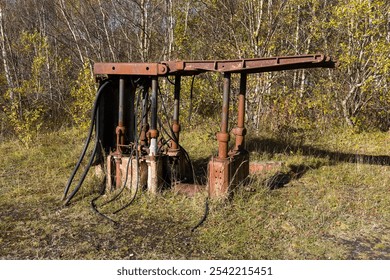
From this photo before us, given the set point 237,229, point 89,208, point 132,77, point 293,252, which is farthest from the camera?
point 132,77

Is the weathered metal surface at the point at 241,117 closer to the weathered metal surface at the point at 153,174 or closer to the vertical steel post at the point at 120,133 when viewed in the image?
the weathered metal surface at the point at 153,174

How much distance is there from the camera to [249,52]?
8555 mm

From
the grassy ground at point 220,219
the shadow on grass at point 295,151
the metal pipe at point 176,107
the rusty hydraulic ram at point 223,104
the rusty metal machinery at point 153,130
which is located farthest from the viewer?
the shadow on grass at point 295,151

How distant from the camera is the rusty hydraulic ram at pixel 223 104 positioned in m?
4.38

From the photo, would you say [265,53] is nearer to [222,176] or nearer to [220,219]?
[222,176]

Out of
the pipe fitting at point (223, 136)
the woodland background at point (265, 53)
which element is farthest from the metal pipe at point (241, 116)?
the woodland background at point (265, 53)

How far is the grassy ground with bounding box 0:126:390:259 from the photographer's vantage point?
3.54 meters

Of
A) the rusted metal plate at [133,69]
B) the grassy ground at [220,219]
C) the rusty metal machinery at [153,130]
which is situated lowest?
the grassy ground at [220,219]

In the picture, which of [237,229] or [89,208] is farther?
[89,208]

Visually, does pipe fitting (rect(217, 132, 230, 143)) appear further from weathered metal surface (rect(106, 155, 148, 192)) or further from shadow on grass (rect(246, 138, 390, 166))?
shadow on grass (rect(246, 138, 390, 166))

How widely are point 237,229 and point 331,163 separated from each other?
3.49m

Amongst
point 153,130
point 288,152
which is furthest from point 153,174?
point 288,152

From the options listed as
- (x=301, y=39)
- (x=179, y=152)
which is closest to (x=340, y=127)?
(x=301, y=39)

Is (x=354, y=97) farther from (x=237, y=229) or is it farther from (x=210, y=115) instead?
(x=237, y=229)
